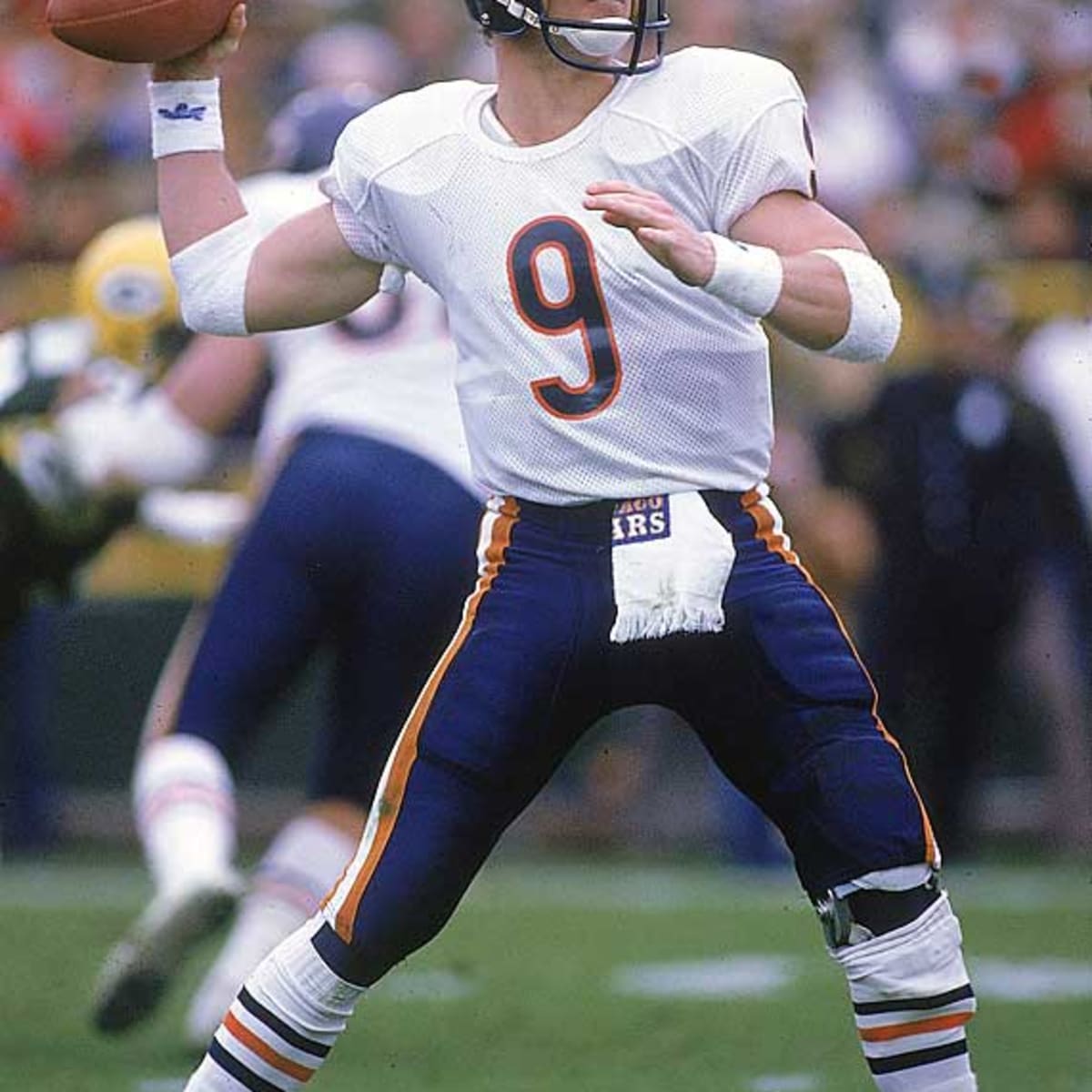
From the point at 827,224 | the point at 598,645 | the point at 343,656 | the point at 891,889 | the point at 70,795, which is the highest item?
the point at 827,224

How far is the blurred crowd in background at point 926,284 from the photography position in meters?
7.72

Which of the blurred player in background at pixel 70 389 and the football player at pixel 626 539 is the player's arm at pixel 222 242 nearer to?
the football player at pixel 626 539

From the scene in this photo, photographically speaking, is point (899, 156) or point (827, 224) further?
point (899, 156)

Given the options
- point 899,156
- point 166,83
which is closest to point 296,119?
point 166,83

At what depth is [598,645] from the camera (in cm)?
318

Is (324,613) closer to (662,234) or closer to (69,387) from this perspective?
(69,387)

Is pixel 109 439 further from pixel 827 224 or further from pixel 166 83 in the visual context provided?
pixel 827 224

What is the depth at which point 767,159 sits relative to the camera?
10.3ft

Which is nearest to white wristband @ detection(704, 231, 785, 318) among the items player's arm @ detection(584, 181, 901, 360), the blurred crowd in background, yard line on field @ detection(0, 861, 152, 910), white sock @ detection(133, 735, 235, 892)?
player's arm @ detection(584, 181, 901, 360)

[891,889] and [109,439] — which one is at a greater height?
[891,889]

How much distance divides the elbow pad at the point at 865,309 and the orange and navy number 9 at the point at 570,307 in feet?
0.84

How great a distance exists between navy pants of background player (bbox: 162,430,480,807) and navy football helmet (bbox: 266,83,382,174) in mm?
606

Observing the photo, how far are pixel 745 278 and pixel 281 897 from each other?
77.3 inches

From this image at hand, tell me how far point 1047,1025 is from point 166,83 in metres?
2.45
